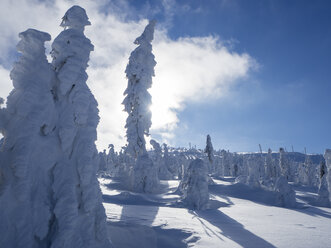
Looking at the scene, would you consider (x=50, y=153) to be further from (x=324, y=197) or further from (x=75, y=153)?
(x=324, y=197)

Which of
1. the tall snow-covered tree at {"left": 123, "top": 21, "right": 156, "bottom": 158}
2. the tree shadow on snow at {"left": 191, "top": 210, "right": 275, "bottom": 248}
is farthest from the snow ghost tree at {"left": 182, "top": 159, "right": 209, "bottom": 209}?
the tall snow-covered tree at {"left": 123, "top": 21, "right": 156, "bottom": 158}

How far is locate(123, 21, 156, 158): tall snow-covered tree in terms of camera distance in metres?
24.9

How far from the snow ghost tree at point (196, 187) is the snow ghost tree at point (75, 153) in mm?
11459

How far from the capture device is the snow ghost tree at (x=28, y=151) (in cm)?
535

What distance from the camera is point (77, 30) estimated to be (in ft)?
24.8

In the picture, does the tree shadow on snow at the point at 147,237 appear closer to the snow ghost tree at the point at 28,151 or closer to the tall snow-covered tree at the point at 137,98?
the snow ghost tree at the point at 28,151

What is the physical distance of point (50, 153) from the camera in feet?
20.4

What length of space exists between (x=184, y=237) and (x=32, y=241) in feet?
15.3

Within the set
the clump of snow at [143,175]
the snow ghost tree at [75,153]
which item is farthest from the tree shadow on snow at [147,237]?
the clump of snow at [143,175]

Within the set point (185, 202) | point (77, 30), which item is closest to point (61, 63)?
point (77, 30)

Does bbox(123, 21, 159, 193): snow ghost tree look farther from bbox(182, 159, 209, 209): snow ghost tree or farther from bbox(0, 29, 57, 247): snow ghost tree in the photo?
bbox(0, 29, 57, 247): snow ghost tree

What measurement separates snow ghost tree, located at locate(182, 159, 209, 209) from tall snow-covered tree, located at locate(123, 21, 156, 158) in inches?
330

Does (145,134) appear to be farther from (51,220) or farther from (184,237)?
(51,220)

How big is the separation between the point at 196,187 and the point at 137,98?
1190cm
